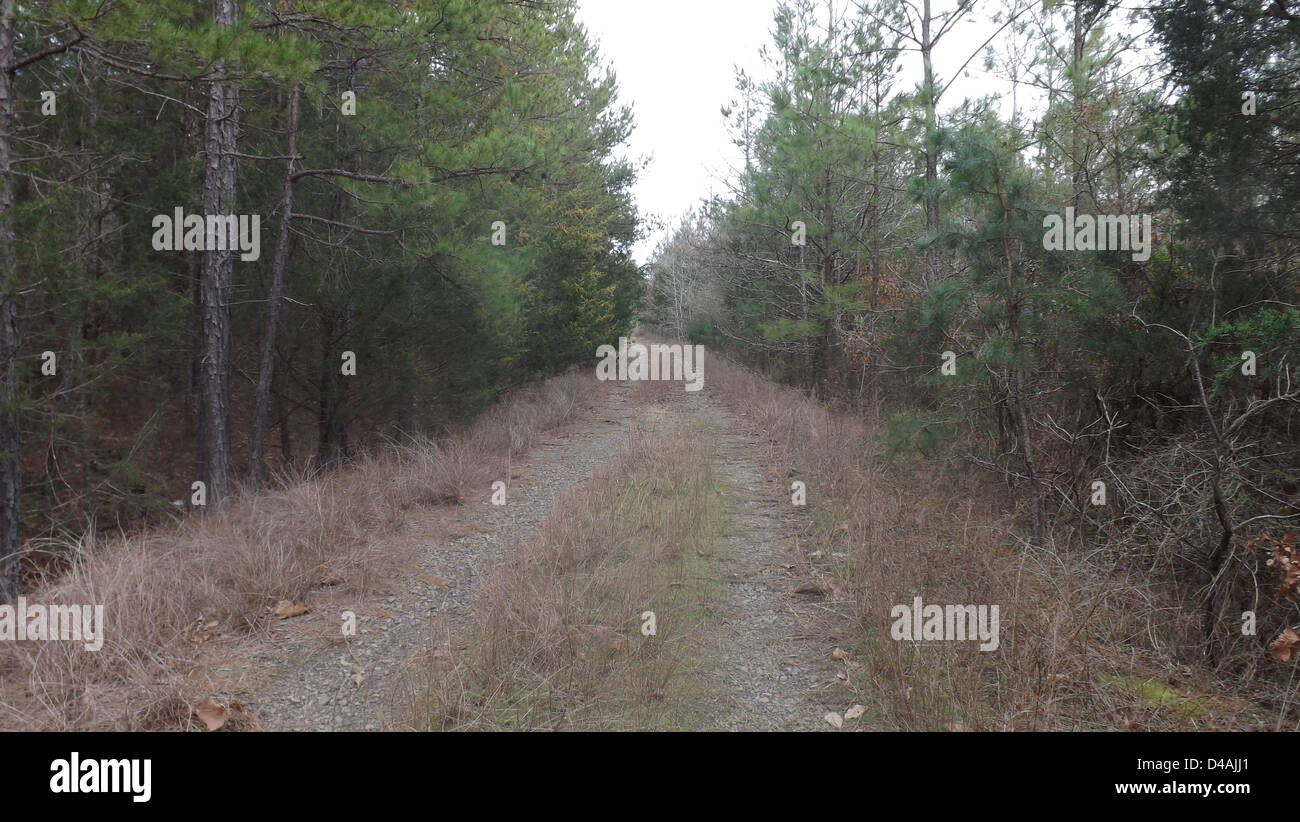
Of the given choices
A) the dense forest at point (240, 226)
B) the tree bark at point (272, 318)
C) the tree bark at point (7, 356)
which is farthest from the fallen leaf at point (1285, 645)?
the tree bark at point (272, 318)

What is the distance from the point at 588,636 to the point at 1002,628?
95.6 inches

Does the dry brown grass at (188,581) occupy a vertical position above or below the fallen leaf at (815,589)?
above

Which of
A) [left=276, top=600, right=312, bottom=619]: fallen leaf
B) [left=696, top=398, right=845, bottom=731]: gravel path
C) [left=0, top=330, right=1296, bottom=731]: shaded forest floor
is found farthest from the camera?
[left=276, top=600, right=312, bottom=619]: fallen leaf

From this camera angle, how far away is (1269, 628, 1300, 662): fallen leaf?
3.57 metres

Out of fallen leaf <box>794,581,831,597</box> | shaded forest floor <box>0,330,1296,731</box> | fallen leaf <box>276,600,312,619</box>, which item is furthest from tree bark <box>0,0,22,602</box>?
fallen leaf <box>794,581,831,597</box>

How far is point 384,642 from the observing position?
4.04m

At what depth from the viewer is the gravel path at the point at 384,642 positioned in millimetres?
3223

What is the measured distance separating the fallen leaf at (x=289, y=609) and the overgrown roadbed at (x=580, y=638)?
9cm

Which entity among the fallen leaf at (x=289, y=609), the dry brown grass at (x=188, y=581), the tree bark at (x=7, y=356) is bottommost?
the fallen leaf at (x=289, y=609)

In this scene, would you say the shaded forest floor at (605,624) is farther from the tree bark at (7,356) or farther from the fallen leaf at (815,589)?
the tree bark at (7,356)

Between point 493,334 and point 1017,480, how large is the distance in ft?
26.8

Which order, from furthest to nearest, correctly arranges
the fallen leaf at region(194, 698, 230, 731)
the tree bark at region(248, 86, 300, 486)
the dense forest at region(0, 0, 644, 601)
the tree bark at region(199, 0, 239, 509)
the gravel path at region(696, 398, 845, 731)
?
the tree bark at region(248, 86, 300, 486) < the tree bark at region(199, 0, 239, 509) < the dense forest at region(0, 0, 644, 601) < the gravel path at region(696, 398, 845, 731) < the fallen leaf at region(194, 698, 230, 731)

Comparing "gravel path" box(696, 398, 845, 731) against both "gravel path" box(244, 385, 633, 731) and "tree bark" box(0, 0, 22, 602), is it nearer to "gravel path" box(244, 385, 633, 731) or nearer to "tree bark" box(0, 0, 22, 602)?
"gravel path" box(244, 385, 633, 731)

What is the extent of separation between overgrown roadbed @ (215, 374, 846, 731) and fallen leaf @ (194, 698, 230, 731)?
0.17 metres
